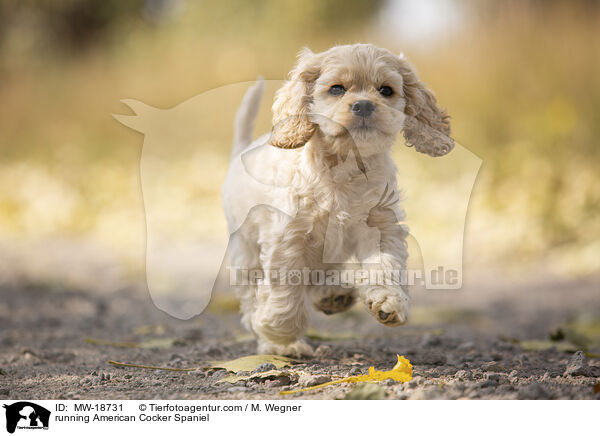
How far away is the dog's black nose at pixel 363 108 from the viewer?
9.95 feet

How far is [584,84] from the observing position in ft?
29.7

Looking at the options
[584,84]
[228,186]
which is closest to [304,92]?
[228,186]

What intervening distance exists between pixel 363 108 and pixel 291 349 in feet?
4.90

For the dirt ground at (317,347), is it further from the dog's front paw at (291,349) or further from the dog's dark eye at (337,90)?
the dog's dark eye at (337,90)

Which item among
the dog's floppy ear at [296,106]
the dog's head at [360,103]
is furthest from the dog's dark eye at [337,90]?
the dog's floppy ear at [296,106]

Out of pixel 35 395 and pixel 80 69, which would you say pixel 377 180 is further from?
pixel 80 69

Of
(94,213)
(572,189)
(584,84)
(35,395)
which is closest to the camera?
(35,395)

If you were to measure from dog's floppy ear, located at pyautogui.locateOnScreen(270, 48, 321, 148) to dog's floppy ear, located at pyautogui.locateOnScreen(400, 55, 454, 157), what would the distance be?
19.6 inches

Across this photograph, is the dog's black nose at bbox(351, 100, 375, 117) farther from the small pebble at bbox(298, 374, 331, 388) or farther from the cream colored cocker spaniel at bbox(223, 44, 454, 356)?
the small pebble at bbox(298, 374, 331, 388)

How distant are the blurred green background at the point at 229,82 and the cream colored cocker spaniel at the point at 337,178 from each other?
3392 millimetres
